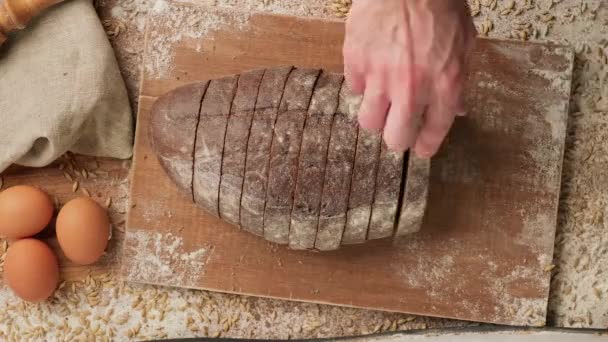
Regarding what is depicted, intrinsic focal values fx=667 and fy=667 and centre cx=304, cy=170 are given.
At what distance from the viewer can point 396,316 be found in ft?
7.47

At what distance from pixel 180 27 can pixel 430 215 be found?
105cm

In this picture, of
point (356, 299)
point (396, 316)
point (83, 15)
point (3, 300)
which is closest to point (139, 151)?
point (83, 15)

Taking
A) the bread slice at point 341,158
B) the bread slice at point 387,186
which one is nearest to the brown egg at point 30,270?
the bread slice at point 341,158

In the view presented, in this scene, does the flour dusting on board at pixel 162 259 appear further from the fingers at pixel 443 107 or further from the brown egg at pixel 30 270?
the fingers at pixel 443 107

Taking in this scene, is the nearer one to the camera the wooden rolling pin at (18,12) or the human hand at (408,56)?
the human hand at (408,56)

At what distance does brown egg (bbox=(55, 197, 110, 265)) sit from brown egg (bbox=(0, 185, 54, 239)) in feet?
0.21

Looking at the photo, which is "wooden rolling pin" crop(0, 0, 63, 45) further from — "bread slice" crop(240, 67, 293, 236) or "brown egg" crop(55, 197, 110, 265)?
"bread slice" crop(240, 67, 293, 236)

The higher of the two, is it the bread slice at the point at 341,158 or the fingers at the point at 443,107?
the fingers at the point at 443,107

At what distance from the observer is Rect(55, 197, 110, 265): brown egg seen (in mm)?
2141

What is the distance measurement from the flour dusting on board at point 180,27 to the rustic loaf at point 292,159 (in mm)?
289

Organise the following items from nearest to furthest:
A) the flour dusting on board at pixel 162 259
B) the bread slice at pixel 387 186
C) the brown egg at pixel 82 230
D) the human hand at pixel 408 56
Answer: the human hand at pixel 408 56
the bread slice at pixel 387 186
the brown egg at pixel 82 230
the flour dusting on board at pixel 162 259

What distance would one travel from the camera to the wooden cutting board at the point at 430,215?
2.18 meters

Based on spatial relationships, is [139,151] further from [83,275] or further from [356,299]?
[356,299]

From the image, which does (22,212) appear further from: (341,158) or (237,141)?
(341,158)
